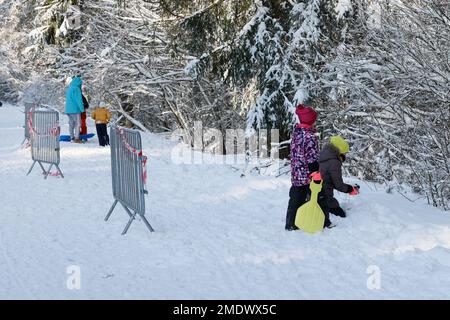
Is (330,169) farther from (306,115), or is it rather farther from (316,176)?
(306,115)

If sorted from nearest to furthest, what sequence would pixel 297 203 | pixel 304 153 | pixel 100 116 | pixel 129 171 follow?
1. pixel 304 153
2. pixel 297 203
3. pixel 129 171
4. pixel 100 116

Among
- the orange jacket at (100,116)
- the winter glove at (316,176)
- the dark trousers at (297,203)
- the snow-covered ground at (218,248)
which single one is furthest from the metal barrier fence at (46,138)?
the winter glove at (316,176)

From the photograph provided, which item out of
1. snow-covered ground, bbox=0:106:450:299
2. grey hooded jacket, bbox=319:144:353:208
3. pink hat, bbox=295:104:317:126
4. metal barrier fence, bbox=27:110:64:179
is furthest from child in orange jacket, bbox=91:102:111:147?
pink hat, bbox=295:104:317:126

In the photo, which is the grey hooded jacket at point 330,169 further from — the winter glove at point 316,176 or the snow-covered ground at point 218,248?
the snow-covered ground at point 218,248

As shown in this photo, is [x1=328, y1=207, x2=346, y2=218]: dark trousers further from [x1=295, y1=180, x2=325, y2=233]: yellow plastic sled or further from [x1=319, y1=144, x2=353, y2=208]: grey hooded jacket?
[x1=295, y1=180, x2=325, y2=233]: yellow plastic sled

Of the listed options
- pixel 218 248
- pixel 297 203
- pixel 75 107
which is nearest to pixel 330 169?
pixel 297 203

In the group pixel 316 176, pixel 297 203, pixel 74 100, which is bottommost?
pixel 297 203

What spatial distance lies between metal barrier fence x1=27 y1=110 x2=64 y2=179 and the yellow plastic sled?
19.1ft

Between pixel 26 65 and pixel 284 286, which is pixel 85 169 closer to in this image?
pixel 284 286

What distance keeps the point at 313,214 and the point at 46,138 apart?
649 cm

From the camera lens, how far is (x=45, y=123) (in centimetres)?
1125

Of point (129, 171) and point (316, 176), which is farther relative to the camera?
point (129, 171)

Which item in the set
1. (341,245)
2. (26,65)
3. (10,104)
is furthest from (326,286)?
(10,104)

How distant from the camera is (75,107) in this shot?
573 inches
